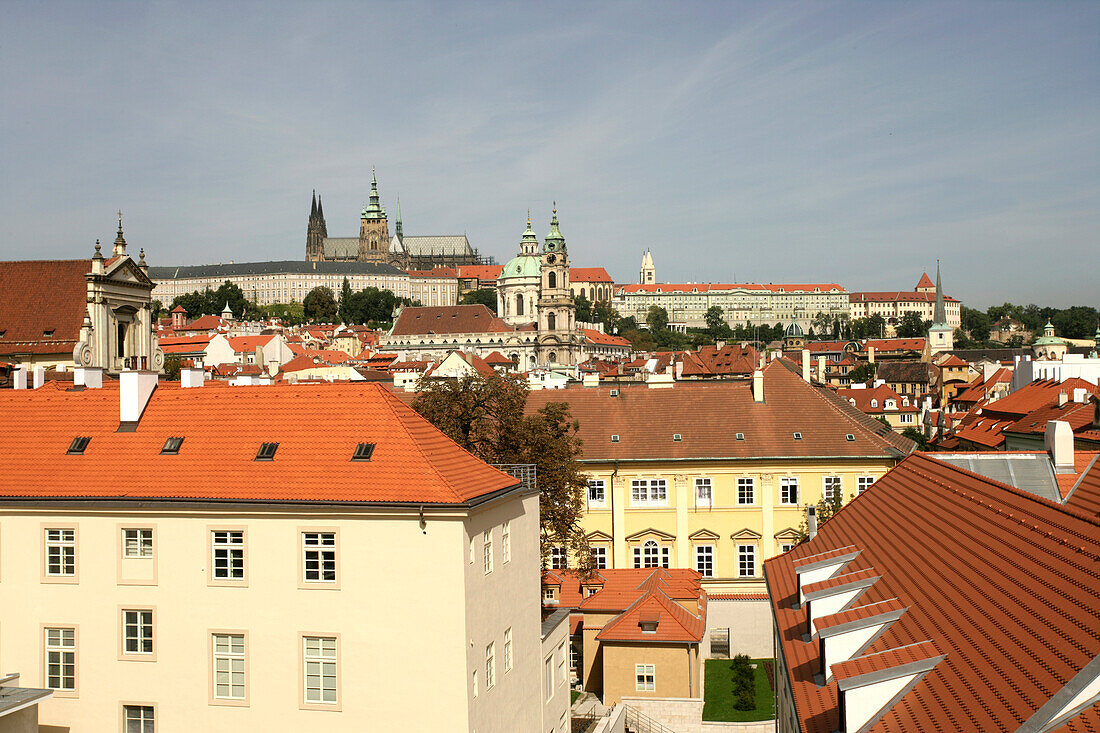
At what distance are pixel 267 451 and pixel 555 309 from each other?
14360cm

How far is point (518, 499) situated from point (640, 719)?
36.2ft

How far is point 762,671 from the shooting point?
32344mm

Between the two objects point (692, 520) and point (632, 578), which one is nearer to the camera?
point (632, 578)

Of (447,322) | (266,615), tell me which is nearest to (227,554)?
(266,615)

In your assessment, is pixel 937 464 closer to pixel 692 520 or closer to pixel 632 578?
pixel 632 578

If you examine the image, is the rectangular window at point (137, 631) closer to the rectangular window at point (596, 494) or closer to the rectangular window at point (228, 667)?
the rectangular window at point (228, 667)

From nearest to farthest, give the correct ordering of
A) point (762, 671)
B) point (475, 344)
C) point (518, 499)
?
point (518, 499)
point (762, 671)
point (475, 344)

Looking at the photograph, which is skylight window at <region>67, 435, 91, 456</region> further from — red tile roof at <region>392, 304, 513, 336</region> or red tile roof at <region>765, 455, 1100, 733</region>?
red tile roof at <region>392, 304, 513, 336</region>

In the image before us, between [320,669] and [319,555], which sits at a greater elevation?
[319,555]

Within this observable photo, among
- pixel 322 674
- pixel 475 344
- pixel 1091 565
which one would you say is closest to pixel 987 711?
pixel 1091 565

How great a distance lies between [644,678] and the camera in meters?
29.0

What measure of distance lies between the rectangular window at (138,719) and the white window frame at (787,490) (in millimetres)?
25137

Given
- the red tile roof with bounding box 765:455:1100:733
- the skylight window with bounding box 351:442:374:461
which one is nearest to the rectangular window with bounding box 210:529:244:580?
the skylight window with bounding box 351:442:374:461

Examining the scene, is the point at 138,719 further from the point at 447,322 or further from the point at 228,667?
the point at 447,322
